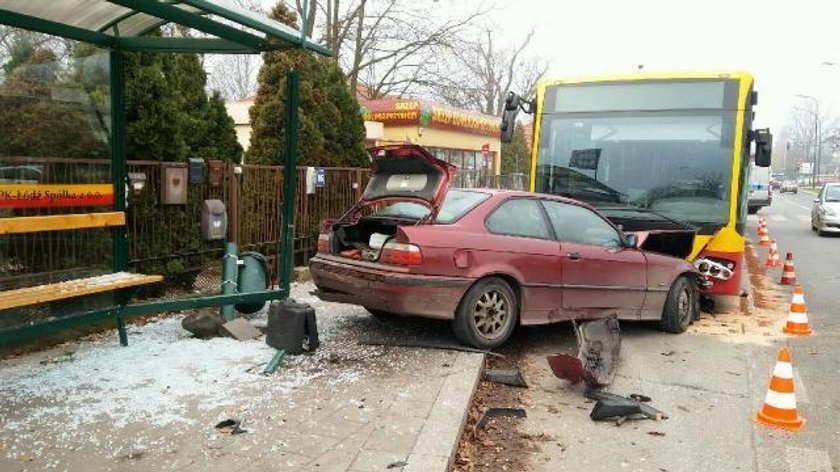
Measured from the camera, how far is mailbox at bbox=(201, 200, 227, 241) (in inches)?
316

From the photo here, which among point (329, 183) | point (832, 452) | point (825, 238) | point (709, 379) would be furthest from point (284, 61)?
point (825, 238)

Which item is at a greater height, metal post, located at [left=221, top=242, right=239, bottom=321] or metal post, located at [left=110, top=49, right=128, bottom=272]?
metal post, located at [left=110, top=49, right=128, bottom=272]

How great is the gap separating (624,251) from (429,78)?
2232 cm

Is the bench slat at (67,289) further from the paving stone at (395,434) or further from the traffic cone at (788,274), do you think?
the traffic cone at (788,274)

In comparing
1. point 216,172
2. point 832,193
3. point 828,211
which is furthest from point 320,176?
point 832,193

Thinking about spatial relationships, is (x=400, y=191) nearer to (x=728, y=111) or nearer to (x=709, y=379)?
(x=709, y=379)

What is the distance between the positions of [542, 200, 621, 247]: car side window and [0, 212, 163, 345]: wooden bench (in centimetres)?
376

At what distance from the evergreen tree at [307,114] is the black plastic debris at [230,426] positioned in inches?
303

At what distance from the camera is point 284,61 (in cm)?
1206

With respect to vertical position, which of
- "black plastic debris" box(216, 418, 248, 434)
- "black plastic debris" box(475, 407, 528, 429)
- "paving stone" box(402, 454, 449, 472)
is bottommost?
"black plastic debris" box(475, 407, 528, 429)

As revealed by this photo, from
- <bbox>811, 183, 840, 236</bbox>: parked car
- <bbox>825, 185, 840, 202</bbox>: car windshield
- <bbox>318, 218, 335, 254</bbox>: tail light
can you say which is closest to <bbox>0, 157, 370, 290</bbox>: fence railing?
<bbox>318, 218, 335, 254</bbox>: tail light

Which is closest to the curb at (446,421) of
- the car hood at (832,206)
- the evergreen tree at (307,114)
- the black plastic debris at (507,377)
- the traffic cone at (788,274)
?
the black plastic debris at (507,377)

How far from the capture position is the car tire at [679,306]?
7812 mm

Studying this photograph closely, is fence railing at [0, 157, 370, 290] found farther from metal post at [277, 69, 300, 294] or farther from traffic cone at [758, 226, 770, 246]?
traffic cone at [758, 226, 770, 246]
